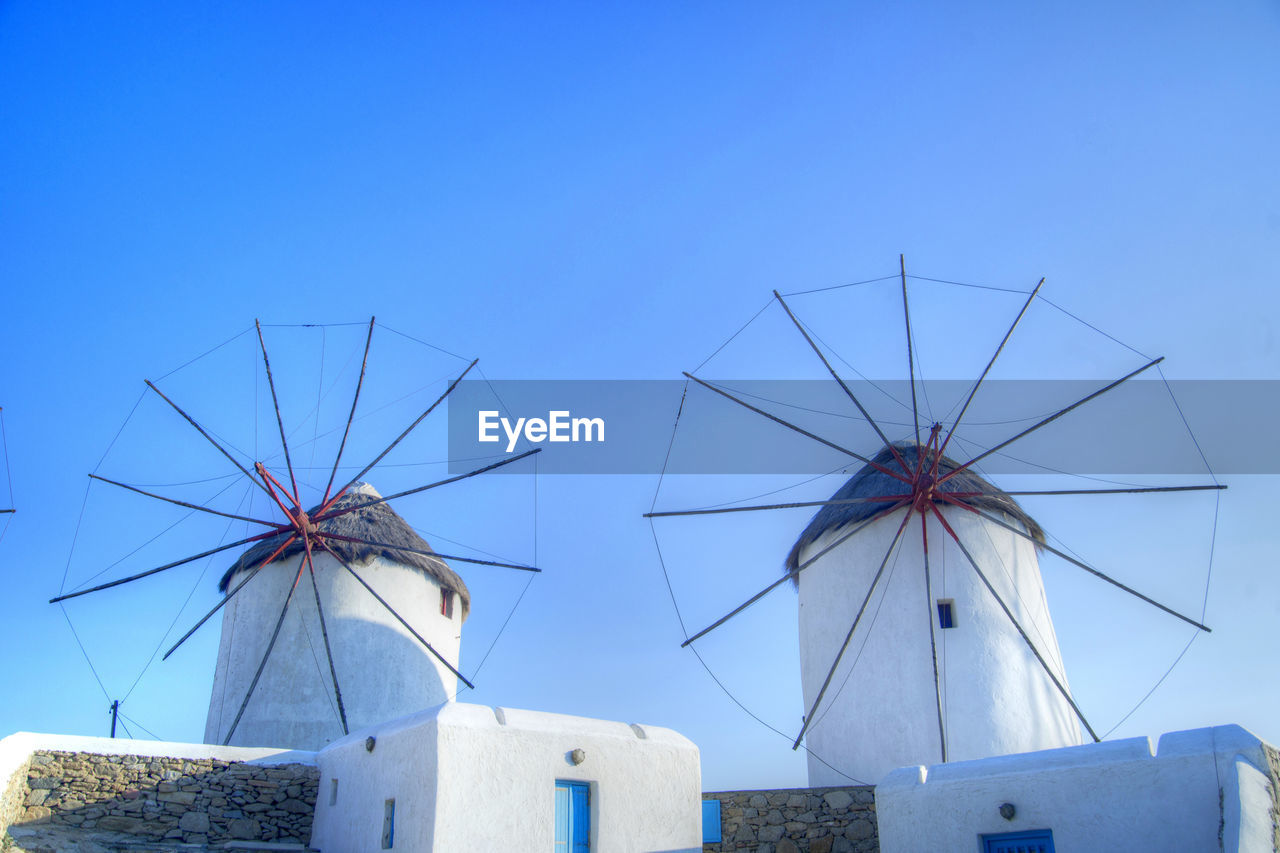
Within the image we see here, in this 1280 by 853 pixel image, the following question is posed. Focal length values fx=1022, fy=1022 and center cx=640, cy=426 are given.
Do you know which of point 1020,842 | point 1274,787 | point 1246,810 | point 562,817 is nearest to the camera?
point 1246,810

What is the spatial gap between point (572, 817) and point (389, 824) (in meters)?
1.86

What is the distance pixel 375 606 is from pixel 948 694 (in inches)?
350

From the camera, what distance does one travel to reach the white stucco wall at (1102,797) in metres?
7.93

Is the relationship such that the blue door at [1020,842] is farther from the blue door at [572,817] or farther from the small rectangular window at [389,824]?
the small rectangular window at [389,824]

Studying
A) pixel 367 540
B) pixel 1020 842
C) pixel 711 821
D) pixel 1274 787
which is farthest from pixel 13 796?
pixel 1274 787

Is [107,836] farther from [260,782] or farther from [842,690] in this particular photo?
[842,690]

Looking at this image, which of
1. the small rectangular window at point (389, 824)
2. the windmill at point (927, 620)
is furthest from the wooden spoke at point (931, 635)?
the small rectangular window at point (389, 824)

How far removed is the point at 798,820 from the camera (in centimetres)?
1309

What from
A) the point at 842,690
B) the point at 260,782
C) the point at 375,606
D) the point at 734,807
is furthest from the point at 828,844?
the point at 375,606

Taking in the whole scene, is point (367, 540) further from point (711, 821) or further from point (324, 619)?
point (711, 821)

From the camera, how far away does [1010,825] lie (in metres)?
9.20

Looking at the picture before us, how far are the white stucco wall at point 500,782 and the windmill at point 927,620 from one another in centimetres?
232

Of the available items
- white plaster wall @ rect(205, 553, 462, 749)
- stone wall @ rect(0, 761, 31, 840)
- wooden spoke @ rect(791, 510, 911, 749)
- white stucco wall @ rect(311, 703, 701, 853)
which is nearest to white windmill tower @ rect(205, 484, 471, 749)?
white plaster wall @ rect(205, 553, 462, 749)

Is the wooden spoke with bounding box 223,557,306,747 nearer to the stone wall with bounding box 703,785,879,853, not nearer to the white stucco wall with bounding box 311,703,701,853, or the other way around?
the white stucco wall with bounding box 311,703,701,853
